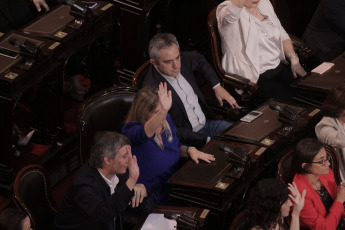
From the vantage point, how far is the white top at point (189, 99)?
5.18m

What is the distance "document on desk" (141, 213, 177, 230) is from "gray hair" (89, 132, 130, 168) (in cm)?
37

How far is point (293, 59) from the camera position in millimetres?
5855

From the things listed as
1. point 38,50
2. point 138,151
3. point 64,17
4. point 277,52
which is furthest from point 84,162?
point 277,52

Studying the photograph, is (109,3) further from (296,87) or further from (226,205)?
(226,205)

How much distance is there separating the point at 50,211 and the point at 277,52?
2.08 m

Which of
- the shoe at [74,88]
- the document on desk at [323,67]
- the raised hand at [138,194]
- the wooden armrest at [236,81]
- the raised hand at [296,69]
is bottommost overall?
the shoe at [74,88]

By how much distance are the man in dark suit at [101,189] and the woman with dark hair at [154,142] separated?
0.21 metres

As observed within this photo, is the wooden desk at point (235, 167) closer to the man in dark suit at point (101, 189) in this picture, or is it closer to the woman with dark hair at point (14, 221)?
the man in dark suit at point (101, 189)

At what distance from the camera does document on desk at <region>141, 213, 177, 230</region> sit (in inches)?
169

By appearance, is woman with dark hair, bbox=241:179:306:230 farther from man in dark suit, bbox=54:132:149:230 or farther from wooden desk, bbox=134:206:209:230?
man in dark suit, bbox=54:132:149:230

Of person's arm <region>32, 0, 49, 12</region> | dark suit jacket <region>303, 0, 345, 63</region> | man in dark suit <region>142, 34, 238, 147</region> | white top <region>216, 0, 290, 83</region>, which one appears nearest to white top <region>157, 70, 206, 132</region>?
man in dark suit <region>142, 34, 238, 147</region>

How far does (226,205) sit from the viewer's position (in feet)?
14.9

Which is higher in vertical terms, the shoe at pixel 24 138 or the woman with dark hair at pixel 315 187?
the woman with dark hair at pixel 315 187

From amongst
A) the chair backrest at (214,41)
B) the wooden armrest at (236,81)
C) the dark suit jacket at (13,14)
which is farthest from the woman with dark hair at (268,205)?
the dark suit jacket at (13,14)
